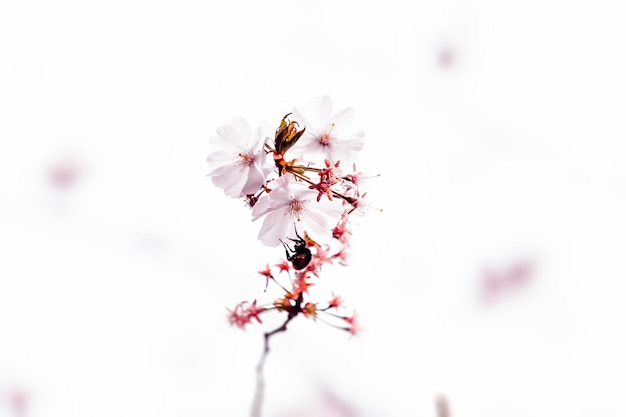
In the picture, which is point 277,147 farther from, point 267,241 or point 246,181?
point 267,241

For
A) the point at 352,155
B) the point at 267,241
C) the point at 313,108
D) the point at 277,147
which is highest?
the point at 313,108

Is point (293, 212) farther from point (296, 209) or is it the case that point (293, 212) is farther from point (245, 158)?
point (245, 158)

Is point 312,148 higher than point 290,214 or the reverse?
higher

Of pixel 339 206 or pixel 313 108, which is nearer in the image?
pixel 339 206

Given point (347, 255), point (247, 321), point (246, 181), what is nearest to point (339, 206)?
point (347, 255)

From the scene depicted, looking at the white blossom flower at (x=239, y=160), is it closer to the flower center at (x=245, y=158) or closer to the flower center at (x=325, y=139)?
the flower center at (x=245, y=158)

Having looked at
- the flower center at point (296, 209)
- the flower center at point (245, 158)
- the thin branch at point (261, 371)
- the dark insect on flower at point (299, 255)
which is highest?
the flower center at point (245, 158)

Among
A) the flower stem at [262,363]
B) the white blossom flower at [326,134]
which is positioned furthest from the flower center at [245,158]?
the flower stem at [262,363]
